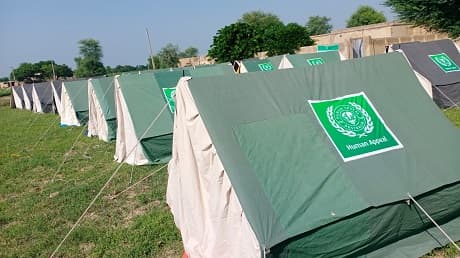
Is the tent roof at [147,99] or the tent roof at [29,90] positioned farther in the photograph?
the tent roof at [29,90]

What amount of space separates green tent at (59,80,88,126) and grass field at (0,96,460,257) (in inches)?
169

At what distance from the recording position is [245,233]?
2670 mm

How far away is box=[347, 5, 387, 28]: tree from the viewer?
5434 centimetres

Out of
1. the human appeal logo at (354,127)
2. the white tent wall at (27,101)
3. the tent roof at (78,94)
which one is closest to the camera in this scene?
the human appeal logo at (354,127)

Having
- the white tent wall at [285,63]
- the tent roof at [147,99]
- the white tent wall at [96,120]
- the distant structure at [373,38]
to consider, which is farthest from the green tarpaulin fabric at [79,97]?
the distant structure at [373,38]

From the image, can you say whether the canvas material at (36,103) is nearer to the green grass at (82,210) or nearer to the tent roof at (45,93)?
the tent roof at (45,93)

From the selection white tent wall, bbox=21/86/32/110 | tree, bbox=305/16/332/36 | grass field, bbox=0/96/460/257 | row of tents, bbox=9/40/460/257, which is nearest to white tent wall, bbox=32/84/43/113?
white tent wall, bbox=21/86/32/110

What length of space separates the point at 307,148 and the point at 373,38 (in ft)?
51.1

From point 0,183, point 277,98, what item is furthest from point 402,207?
point 0,183

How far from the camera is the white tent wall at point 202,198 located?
9.15 feet

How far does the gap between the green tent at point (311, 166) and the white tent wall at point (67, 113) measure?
9733 millimetres

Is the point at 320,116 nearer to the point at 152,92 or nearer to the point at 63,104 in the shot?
the point at 152,92

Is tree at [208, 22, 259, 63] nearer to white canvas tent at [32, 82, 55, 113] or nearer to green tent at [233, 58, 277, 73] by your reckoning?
green tent at [233, 58, 277, 73]

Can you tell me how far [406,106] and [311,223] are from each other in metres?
1.67
